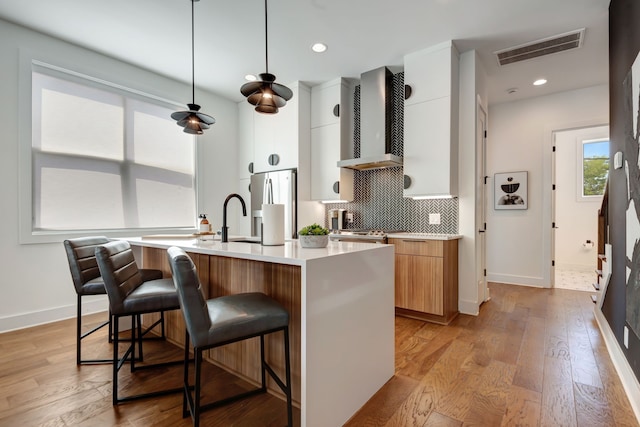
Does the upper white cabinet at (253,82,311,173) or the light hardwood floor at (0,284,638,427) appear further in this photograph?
the upper white cabinet at (253,82,311,173)

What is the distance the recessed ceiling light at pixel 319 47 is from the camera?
333 centimetres

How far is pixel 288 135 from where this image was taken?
4410mm

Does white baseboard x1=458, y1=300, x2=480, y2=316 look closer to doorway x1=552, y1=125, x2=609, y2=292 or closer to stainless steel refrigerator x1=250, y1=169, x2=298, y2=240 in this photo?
stainless steel refrigerator x1=250, y1=169, x2=298, y2=240

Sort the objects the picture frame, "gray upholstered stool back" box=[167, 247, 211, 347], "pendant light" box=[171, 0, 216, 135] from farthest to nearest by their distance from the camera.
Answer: the picture frame → "pendant light" box=[171, 0, 216, 135] → "gray upholstered stool back" box=[167, 247, 211, 347]

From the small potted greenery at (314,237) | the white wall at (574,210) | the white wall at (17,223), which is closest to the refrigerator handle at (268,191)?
the white wall at (17,223)

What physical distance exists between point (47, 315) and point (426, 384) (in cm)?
367

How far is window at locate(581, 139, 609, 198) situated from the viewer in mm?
6164

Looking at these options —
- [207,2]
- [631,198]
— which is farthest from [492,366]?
[207,2]

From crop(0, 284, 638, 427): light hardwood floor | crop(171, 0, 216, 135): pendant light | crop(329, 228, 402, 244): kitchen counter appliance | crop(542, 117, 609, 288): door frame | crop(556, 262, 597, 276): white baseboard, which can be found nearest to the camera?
crop(0, 284, 638, 427): light hardwood floor

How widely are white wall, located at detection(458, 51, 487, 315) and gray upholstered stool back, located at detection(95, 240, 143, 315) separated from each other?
3.16 meters

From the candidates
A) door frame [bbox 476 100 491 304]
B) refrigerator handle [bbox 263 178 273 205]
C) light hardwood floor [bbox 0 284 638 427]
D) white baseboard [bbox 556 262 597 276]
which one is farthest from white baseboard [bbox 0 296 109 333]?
white baseboard [bbox 556 262 597 276]

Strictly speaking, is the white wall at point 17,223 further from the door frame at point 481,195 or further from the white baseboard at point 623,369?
the white baseboard at point 623,369

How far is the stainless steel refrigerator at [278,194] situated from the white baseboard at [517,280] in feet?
11.0

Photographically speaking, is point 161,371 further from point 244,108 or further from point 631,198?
point 244,108
